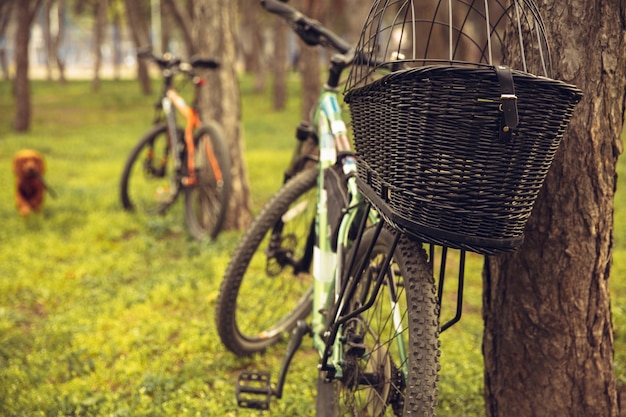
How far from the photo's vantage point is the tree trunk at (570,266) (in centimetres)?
232

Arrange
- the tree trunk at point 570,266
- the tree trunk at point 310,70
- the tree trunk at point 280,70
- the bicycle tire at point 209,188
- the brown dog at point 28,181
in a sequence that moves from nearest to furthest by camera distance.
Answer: the tree trunk at point 570,266, the bicycle tire at point 209,188, the brown dog at point 28,181, the tree trunk at point 310,70, the tree trunk at point 280,70

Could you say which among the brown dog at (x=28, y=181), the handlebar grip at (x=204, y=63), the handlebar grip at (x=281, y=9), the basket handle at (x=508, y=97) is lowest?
the brown dog at (x=28, y=181)

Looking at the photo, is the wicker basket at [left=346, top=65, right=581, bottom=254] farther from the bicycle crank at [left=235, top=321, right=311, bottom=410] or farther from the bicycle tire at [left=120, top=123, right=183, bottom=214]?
the bicycle tire at [left=120, top=123, right=183, bottom=214]

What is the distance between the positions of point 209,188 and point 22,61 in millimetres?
Answer: 9915

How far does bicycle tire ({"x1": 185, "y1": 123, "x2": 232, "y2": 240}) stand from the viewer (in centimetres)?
566

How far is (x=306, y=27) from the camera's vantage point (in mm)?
3287

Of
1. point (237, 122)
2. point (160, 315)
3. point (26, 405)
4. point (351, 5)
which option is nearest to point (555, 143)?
point (26, 405)

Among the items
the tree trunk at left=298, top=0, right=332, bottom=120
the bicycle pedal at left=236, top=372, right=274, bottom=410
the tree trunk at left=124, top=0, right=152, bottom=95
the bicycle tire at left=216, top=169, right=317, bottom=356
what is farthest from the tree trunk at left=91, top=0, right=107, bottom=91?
the bicycle pedal at left=236, top=372, right=274, bottom=410

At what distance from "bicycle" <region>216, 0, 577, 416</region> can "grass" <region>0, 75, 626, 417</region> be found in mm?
305

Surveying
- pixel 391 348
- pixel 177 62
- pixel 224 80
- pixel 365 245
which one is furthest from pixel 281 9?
pixel 177 62

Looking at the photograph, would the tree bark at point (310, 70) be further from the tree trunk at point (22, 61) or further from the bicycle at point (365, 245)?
the tree trunk at point (22, 61)

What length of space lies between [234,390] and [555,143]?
7.46ft

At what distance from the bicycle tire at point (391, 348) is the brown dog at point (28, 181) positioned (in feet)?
16.5

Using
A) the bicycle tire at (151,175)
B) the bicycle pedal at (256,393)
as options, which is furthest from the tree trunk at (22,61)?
the bicycle pedal at (256,393)
